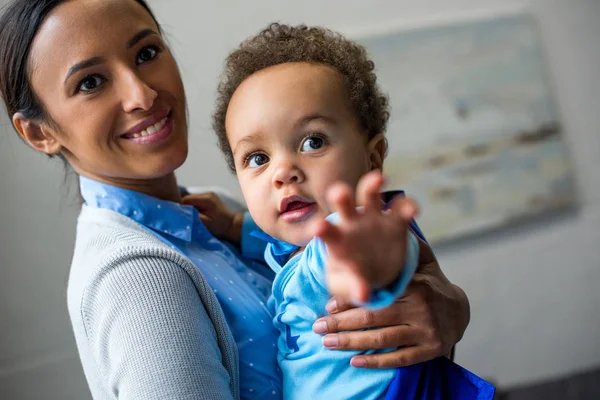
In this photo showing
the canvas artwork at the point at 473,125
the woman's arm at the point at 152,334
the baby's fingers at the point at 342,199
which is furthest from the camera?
the canvas artwork at the point at 473,125

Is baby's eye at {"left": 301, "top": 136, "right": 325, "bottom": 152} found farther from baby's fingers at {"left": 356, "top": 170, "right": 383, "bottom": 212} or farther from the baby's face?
baby's fingers at {"left": 356, "top": 170, "right": 383, "bottom": 212}

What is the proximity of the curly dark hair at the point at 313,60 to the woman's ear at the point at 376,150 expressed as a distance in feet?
0.07

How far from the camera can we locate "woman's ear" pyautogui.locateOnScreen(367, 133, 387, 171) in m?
1.21

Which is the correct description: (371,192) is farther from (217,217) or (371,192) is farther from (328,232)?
(217,217)

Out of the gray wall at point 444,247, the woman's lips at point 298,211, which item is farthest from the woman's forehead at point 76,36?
the gray wall at point 444,247

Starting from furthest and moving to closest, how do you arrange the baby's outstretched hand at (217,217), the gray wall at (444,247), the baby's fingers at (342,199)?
the gray wall at (444,247)
the baby's outstretched hand at (217,217)
the baby's fingers at (342,199)

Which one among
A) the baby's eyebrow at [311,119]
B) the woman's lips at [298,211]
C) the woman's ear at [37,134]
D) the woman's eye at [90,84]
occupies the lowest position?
the woman's lips at [298,211]

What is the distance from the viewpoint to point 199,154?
267cm

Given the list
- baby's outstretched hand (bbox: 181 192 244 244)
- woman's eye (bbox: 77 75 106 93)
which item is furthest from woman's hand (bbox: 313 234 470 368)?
woman's eye (bbox: 77 75 106 93)

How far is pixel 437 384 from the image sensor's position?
1122mm

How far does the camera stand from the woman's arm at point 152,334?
95 centimetres

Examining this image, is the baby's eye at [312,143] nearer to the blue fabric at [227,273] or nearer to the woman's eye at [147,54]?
the blue fabric at [227,273]

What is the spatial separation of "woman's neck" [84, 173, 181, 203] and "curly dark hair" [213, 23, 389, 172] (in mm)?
192

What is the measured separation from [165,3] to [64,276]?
42.6 inches
